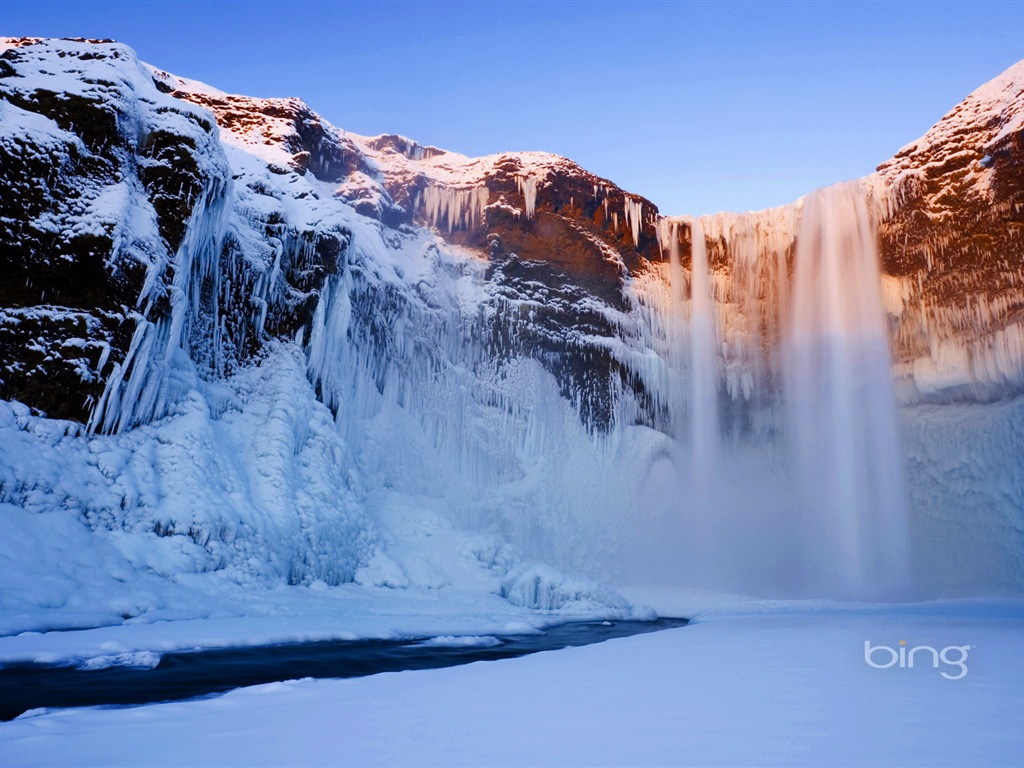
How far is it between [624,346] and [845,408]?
7037 mm

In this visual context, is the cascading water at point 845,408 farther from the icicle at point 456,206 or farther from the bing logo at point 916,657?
the bing logo at point 916,657

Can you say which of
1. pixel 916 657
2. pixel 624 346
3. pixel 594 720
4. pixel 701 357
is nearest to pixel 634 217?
pixel 624 346

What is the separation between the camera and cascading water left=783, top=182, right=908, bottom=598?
63.8 ft

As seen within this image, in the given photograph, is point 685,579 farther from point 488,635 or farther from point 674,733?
point 674,733

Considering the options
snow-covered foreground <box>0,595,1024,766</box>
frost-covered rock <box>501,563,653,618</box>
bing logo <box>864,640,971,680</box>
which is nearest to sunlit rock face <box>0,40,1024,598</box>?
frost-covered rock <box>501,563,653,618</box>

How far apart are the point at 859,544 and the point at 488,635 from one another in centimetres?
1485

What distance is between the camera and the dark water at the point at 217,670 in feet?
14.1

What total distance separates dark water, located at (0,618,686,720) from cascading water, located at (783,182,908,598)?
14.8 m

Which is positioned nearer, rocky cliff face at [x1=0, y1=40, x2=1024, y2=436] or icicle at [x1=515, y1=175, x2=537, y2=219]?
rocky cliff face at [x1=0, y1=40, x2=1024, y2=436]

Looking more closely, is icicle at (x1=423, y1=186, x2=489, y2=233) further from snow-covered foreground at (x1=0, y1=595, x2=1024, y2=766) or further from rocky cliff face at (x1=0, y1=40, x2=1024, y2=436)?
snow-covered foreground at (x1=0, y1=595, x2=1024, y2=766)

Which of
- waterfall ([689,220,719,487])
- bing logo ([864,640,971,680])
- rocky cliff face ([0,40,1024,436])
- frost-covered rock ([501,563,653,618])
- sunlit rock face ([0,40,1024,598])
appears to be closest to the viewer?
bing logo ([864,640,971,680])

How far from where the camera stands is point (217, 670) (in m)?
5.45

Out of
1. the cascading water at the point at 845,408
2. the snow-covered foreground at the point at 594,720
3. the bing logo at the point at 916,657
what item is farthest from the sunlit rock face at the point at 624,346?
the bing logo at the point at 916,657

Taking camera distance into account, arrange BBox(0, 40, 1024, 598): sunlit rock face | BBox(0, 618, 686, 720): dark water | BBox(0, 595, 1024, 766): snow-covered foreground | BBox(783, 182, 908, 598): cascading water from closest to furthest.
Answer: BBox(0, 595, 1024, 766): snow-covered foreground, BBox(0, 618, 686, 720): dark water, BBox(0, 40, 1024, 598): sunlit rock face, BBox(783, 182, 908, 598): cascading water
